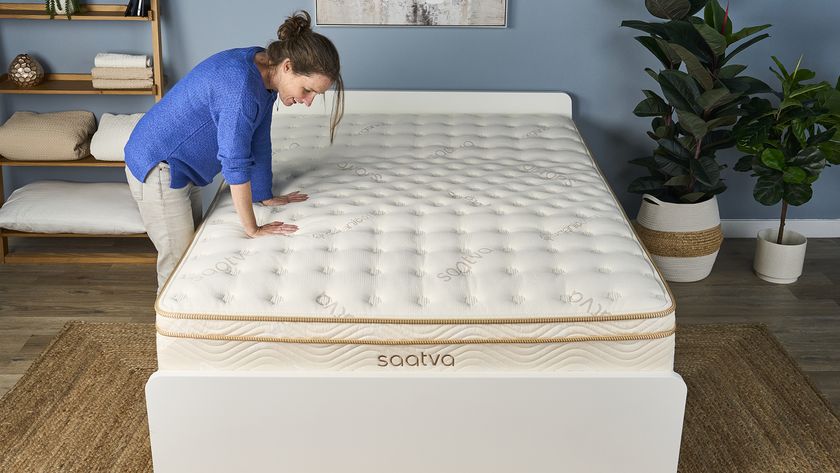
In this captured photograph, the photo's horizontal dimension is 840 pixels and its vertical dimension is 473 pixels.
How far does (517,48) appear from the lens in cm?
364

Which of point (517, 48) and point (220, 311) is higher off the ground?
point (517, 48)

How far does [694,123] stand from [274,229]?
5.18 feet

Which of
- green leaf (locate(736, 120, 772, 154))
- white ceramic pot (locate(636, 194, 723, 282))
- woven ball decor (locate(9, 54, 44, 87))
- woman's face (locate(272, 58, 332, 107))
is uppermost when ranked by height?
woman's face (locate(272, 58, 332, 107))

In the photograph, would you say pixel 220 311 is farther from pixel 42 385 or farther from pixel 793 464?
pixel 793 464

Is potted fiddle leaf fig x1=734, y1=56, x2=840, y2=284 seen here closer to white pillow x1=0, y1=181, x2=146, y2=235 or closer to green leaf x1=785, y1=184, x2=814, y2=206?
green leaf x1=785, y1=184, x2=814, y2=206

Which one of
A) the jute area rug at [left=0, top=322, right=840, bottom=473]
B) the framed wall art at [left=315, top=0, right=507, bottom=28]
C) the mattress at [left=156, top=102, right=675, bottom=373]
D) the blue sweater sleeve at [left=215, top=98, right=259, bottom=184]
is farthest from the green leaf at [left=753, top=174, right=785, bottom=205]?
the blue sweater sleeve at [left=215, top=98, right=259, bottom=184]

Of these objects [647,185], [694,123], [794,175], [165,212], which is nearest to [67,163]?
[165,212]

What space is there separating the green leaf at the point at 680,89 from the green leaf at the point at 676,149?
175 millimetres

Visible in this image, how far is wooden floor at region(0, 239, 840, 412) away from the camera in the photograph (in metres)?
3.00

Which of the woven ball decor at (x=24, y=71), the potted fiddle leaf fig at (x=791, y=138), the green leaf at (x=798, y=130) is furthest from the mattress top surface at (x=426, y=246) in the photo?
the woven ball decor at (x=24, y=71)

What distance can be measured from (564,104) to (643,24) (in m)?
0.54

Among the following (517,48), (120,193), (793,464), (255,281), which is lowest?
Result: (793,464)

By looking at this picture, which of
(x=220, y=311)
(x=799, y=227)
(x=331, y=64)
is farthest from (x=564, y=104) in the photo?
(x=220, y=311)

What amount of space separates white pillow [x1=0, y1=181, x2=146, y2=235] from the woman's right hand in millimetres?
1156
